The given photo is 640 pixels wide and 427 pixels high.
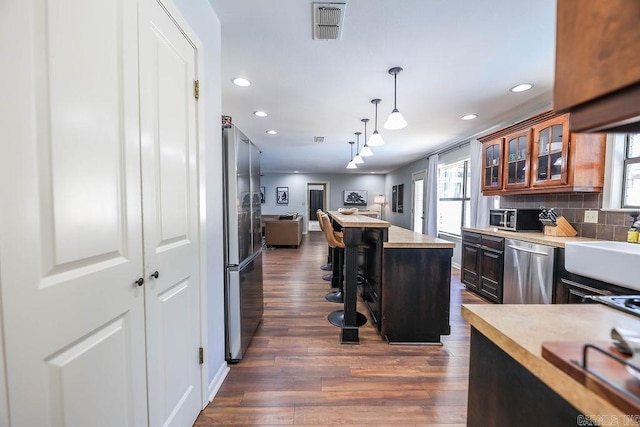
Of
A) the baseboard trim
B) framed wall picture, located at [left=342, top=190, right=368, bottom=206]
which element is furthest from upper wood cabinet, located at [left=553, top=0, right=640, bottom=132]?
framed wall picture, located at [left=342, top=190, right=368, bottom=206]

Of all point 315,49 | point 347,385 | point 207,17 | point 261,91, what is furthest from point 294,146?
point 347,385

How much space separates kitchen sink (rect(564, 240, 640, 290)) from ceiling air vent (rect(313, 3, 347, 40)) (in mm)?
2398

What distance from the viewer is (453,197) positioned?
524 cm

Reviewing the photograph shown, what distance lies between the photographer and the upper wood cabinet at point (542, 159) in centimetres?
249

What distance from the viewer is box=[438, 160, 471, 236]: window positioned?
4.81 metres

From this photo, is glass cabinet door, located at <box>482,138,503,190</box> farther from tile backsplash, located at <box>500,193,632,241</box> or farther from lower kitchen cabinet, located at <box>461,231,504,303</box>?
lower kitchen cabinet, located at <box>461,231,504,303</box>

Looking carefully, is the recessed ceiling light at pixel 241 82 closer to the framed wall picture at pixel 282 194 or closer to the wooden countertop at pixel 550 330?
the wooden countertop at pixel 550 330

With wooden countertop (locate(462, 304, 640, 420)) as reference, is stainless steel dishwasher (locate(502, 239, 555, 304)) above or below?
below

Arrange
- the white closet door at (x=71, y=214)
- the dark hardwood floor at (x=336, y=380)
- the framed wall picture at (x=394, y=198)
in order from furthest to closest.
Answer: the framed wall picture at (x=394, y=198) < the dark hardwood floor at (x=336, y=380) < the white closet door at (x=71, y=214)

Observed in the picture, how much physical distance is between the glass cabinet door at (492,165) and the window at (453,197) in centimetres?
103

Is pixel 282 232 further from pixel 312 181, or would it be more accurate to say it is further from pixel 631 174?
pixel 631 174

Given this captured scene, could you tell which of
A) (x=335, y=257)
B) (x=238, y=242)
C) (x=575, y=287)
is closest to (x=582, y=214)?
(x=575, y=287)

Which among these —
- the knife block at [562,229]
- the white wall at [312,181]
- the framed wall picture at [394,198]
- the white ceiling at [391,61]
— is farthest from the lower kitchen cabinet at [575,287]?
the white wall at [312,181]

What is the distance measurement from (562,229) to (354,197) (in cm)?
767
